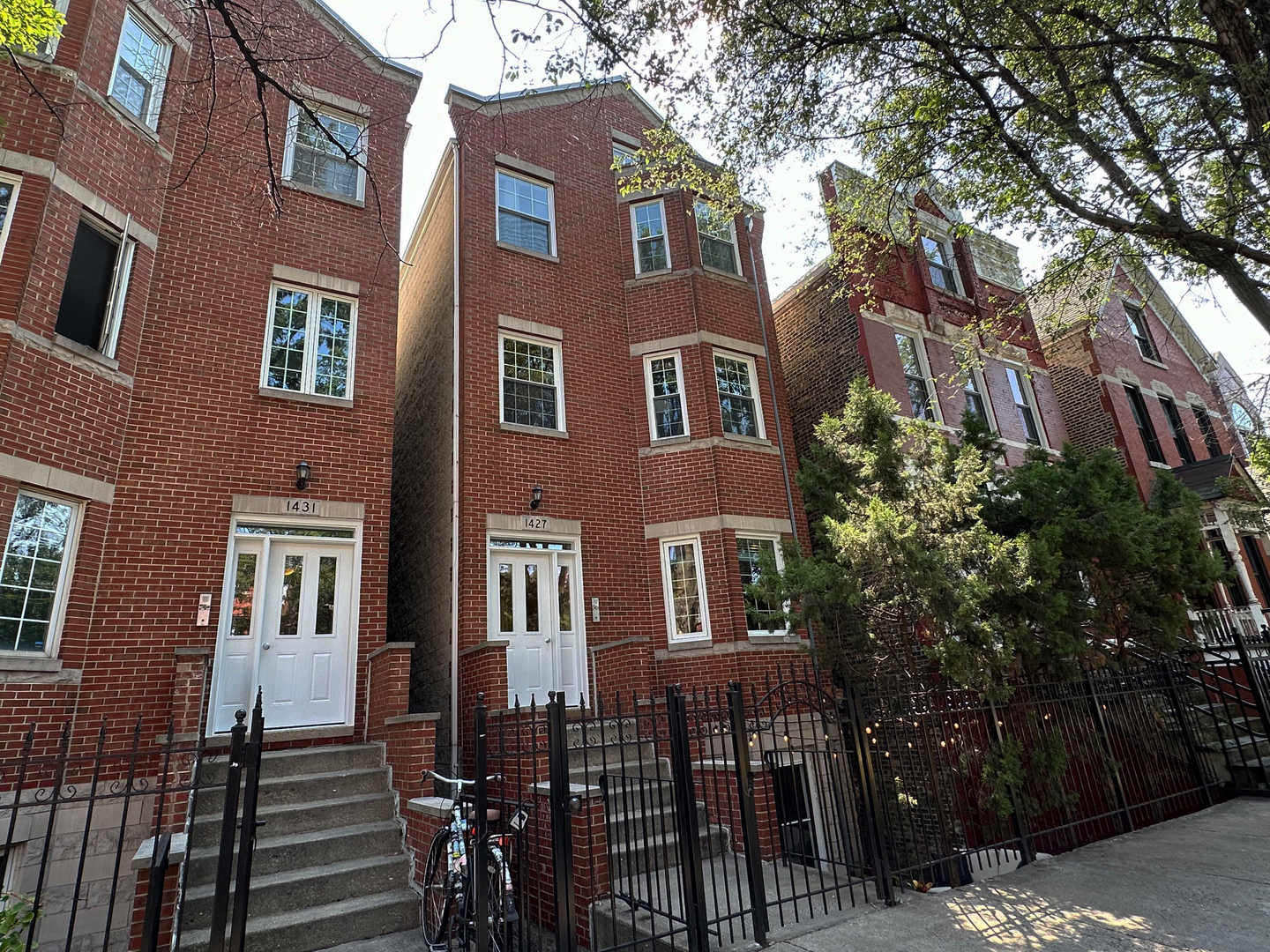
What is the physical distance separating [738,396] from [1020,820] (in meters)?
7.92

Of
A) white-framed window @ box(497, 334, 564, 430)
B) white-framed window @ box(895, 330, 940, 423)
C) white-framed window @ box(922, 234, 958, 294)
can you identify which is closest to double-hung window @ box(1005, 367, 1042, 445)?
white-framed window @ box(922, 234, 958, 294)

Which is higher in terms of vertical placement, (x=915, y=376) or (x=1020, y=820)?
(x=915, y=376)

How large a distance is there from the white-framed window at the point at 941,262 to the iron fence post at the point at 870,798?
13291 mm

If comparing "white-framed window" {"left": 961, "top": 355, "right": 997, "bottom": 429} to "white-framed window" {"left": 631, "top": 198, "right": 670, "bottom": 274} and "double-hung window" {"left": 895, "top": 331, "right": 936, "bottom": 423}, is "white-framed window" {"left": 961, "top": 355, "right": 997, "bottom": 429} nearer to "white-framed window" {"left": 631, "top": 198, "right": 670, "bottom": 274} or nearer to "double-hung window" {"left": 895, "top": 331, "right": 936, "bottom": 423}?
"double-hung window" {"left": 895, "top": 331, "right": 936, "bottom": 423}

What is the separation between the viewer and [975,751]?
681cm

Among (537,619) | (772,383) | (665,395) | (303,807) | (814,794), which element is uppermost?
(772,383)

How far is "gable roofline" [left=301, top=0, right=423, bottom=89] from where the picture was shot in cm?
1162

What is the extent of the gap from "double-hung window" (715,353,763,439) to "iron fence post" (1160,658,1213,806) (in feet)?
22.1

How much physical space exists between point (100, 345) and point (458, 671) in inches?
227

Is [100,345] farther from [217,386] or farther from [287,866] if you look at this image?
[287,866]

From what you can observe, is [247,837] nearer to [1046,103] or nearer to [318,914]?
[318,914]

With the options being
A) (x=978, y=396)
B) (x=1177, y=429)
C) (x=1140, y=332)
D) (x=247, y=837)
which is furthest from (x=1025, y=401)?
(x=247, y=837)

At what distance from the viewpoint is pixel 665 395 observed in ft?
40.9

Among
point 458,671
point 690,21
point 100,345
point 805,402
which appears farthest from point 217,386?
point 805,402
